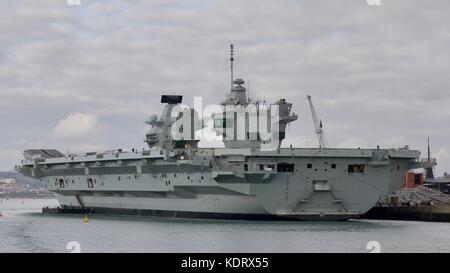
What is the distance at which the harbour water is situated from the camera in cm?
2975

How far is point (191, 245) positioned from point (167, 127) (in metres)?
23.0

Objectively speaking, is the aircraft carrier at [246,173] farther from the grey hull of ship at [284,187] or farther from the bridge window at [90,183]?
the bridge window at [90,183]

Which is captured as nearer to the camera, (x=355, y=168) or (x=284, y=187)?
(x=284, y=187)

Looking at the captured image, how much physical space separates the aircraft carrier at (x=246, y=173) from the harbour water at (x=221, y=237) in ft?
4.14

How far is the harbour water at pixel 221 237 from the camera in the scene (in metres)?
29.8

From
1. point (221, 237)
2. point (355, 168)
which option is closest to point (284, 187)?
point (355, 168)

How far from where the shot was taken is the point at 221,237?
109 feet

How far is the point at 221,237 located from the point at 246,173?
7.90 m

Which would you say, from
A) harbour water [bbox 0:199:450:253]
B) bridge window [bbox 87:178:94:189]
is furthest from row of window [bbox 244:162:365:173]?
bridge window [bbox 87:178:94:189]

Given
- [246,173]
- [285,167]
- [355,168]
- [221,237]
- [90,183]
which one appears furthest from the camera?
[90,183]

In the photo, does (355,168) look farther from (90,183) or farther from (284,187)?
(90,183)

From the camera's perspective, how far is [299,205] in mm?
41406

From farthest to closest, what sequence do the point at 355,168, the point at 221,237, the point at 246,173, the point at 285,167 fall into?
1. the point at 355,168
2. the point at 285,167
3. the point at 246,173
4. the point at 221,237
